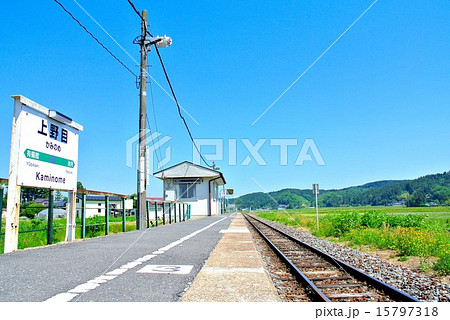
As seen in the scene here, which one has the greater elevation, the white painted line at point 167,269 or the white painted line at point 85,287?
the white painted line at point 85,287

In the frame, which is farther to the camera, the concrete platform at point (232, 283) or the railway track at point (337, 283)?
the railway track at point (337, 283)

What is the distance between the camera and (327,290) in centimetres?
542

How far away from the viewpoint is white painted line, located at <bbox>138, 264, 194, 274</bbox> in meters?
5.80

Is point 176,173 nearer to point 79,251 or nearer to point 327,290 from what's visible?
point 79,251

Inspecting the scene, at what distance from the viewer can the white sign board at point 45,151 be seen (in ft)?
26.1

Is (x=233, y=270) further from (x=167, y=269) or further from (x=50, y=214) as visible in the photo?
(x=50, y=214)

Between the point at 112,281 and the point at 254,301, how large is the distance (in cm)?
208

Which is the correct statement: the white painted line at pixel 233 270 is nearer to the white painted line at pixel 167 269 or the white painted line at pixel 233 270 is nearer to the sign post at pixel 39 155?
the white painted line at pixel 167 269

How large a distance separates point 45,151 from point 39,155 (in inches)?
12.3

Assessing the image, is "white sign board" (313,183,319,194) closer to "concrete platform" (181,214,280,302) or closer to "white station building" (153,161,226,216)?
"concrete platform" (181,214,280,302)

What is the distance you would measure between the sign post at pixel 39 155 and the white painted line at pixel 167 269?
11.4ft

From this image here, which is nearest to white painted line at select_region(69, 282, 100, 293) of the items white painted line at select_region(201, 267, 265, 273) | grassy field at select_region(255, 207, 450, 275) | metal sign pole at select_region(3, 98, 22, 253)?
white painted line at select_region(201, 267, 265, 273)

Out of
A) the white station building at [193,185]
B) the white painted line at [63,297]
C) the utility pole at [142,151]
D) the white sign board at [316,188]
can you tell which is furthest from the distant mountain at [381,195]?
the white painted line at [63,297]
